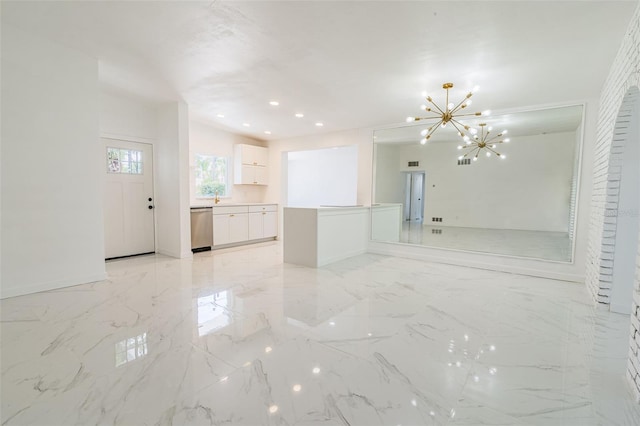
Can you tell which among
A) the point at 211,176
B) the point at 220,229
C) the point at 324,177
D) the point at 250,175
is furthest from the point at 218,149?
the point at 324,177

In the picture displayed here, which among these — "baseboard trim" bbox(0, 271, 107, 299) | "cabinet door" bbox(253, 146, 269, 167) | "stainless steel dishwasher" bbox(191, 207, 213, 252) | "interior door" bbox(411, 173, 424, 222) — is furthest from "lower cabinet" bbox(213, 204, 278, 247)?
"interior door" bbox(411, 173, 424, 222)

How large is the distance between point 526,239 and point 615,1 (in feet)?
13.3

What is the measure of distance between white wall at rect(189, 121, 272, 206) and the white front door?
3.11 ft

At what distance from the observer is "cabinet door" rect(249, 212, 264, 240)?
668 centimetres

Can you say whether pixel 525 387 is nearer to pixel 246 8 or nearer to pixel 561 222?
pixel 246 8

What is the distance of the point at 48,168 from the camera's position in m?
3.23

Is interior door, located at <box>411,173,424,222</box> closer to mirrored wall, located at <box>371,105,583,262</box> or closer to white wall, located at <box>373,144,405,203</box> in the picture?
mirrored wall, located at <box>371,105,583,262</box>

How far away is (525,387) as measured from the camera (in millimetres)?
1753

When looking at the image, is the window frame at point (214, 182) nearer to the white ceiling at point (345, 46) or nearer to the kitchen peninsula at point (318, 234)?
the white ceiling at point (345, 46)

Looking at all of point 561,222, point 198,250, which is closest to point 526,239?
point 561,222

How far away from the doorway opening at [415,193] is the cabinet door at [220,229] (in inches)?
164

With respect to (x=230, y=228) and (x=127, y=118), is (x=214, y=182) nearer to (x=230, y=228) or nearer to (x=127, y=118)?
(x=230, y=228)

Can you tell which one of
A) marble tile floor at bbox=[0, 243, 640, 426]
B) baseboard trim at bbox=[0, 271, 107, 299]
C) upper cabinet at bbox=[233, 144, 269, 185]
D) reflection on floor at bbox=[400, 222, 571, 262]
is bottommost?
marble tile floor at bbox=[0, 243, 640, 426]

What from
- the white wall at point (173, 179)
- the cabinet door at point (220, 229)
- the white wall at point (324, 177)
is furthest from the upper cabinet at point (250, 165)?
the white wall at point (324, 177)
